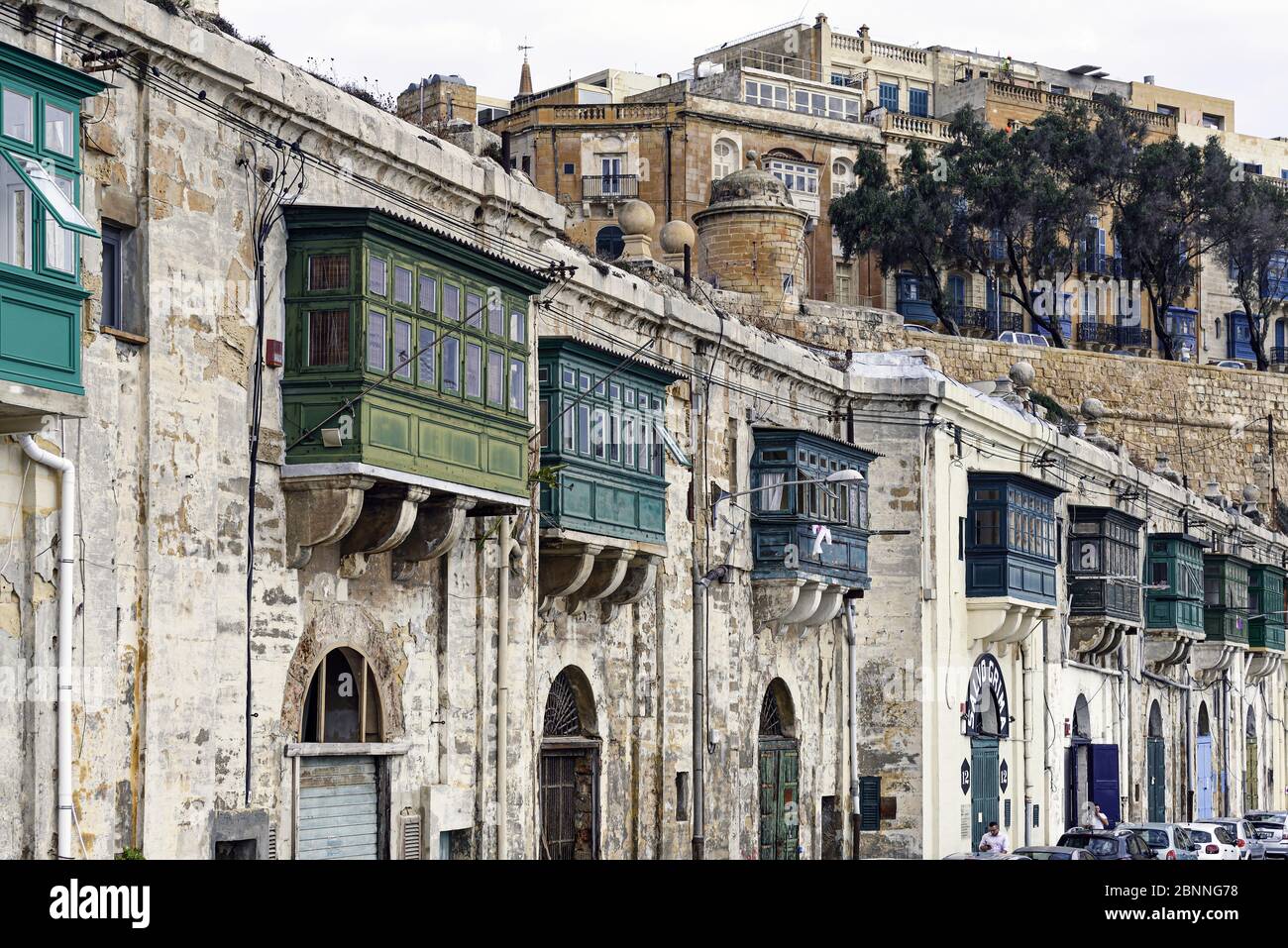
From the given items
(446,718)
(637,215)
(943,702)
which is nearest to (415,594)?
(446,718)

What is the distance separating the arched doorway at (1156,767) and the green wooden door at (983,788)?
9.73m

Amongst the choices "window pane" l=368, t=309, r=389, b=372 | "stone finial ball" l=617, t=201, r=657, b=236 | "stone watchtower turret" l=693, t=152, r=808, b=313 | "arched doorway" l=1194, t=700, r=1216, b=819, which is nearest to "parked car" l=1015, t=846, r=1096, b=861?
"window pane" l=368, t=309, r=389, b=372

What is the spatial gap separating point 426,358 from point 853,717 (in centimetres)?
1350

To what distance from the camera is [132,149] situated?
15594 mm

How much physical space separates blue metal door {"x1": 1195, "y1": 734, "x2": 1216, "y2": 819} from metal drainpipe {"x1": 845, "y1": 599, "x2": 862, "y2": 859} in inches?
712

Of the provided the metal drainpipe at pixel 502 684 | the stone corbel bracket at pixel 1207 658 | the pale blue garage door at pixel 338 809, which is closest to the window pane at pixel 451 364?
the metal drainpipe at pixel 502 684

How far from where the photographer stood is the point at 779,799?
28.1m

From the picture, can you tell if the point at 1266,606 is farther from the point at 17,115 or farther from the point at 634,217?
the point at 17,115

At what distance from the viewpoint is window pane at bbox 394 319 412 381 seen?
57.9 feet

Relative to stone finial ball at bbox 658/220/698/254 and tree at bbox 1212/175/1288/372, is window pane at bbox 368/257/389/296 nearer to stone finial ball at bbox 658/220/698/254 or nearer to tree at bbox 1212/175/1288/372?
stone finial ball at bbox 658/220/698/254

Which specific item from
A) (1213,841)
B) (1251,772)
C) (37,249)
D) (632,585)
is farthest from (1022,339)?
(37,249)

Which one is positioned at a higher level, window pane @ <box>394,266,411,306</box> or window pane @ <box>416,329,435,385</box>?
window pane @ <box>394,266,411,306</box>

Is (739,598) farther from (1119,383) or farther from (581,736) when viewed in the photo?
(1119,383)
